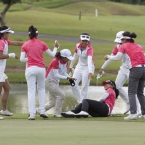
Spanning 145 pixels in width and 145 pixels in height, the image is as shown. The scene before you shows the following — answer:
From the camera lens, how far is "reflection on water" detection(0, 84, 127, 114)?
59.2 feet

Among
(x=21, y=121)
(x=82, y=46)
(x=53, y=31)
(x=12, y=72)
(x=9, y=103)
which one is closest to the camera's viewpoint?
(x=21, y=121)

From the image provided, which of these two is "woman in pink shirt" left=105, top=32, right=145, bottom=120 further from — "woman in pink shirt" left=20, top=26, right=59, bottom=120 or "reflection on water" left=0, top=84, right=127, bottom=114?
"reflection on water" left=0, top=84, right=127, bottom=114

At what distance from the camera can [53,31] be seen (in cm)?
5034

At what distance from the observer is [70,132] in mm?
10352

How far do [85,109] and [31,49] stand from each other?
1.83 metres

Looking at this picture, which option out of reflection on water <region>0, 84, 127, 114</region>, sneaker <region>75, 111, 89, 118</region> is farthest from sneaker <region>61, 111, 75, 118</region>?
reflection on water <region>0, 84, 127, 114</region>

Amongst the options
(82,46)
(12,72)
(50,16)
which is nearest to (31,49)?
(82,46)

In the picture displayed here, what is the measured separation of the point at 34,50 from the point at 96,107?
197cm

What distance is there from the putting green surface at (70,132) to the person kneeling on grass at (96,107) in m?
0.55

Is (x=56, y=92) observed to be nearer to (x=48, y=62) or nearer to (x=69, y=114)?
(x=69, y=114)

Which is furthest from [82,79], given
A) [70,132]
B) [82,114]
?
[70,132]

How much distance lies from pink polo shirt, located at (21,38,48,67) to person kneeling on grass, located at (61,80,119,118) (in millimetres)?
1371

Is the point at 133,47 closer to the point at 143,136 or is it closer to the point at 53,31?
the point at 143,136

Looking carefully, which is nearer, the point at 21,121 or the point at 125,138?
the point at 125,138
